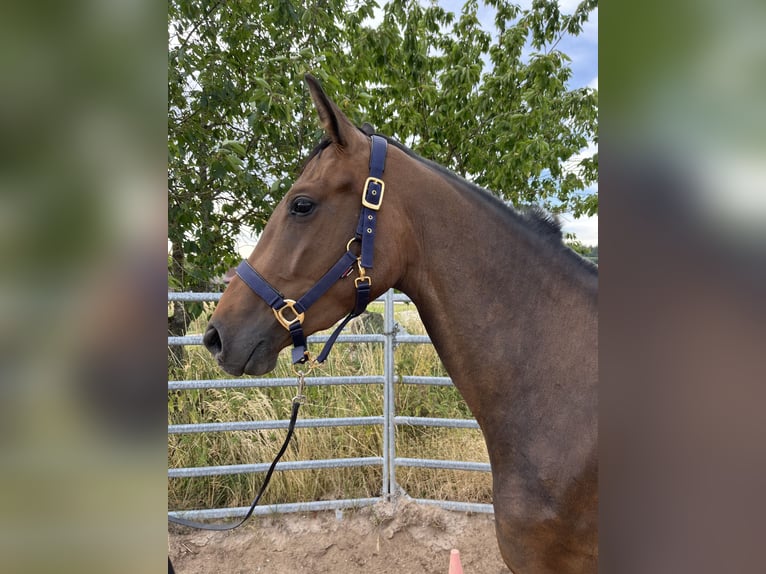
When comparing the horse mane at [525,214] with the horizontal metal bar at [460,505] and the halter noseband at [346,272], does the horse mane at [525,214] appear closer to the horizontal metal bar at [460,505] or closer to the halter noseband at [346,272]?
the halter noseband at [346,272]

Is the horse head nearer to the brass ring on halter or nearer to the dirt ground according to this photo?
the brass ring on halter

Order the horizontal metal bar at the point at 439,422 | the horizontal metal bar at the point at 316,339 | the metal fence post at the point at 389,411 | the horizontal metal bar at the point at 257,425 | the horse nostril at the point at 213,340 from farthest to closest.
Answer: the metal fence post at the point at 389,411 → the horizontal metal bar at the point at 439,422 → the horizontal metal bar at the point at 257,425 → the horizontal metal bar at the point at 316,339 → the horse nostril at the point at 213,340

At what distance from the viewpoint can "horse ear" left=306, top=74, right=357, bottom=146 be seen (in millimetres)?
1414

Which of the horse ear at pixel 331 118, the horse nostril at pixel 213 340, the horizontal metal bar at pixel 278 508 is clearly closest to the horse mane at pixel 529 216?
the horse ear at pixel 331 118

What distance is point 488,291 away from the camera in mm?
1456

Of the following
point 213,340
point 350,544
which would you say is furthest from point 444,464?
point 213,340

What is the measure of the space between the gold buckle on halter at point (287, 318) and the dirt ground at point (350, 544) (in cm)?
262

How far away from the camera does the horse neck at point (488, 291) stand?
1.42 m

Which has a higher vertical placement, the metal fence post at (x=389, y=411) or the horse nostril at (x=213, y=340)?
the horse nostril at (x=213, y=340)

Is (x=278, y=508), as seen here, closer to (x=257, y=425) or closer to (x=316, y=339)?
(x=257, y=425)

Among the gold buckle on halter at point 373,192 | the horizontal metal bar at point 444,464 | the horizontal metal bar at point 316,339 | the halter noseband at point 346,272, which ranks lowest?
the horizontal metal bar at point 444,464
